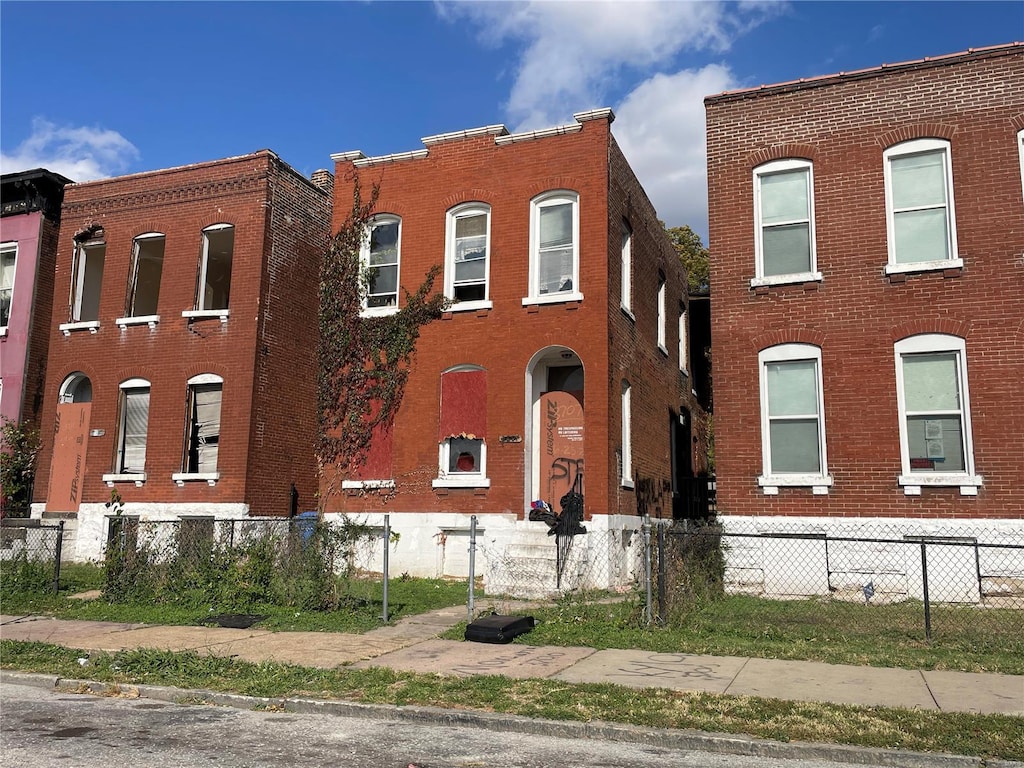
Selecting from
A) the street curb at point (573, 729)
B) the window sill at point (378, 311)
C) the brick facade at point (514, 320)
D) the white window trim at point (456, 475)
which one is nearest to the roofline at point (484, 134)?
the brick facade at point (514, 320)

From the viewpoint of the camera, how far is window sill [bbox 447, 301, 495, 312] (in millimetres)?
16922

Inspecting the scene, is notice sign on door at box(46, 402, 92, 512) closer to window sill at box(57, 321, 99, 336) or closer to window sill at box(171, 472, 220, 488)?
window sill at box(57, 321, 99, 336)

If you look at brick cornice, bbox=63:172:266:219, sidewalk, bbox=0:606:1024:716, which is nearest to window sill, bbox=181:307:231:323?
brick cornice, bbox=63:172:266:219

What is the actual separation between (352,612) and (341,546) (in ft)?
3.29

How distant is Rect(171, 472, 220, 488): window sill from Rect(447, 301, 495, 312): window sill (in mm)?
6553

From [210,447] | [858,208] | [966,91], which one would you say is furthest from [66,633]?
[966,91]

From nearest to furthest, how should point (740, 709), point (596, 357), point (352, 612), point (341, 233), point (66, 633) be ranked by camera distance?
point (740, 709) < point (66, 633) < point (352, 612) < point (596, 357) < point (341, 233)

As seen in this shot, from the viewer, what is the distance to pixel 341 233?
60.2ft

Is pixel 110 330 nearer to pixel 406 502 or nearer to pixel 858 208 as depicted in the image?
pixel 406 502

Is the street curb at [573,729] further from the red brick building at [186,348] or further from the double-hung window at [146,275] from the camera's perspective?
the double-hung window at [146,275]

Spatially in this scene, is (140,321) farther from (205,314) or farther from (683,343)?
(683,343)

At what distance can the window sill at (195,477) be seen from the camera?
60.4 ft

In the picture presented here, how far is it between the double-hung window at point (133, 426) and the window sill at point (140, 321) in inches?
53.6

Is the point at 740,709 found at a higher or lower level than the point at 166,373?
lower
